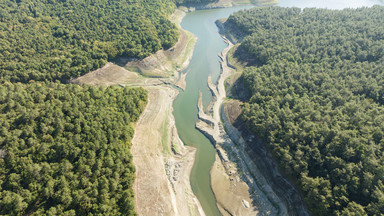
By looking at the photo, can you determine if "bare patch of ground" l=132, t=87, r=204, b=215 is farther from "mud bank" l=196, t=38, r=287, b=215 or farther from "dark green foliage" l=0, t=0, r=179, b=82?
"dark green foliage" l=0, t=0, r=179, b=82

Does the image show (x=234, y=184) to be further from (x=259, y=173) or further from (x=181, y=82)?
(x=181, y=82)

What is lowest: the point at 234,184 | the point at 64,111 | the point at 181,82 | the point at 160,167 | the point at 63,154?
the point at 63,154

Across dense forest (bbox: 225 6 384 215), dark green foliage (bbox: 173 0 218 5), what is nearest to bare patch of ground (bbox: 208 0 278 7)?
dark green foliage (bbox: 173 0 218 5)

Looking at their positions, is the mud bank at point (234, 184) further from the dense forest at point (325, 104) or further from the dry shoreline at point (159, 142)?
the dense forest at point (325, 104)

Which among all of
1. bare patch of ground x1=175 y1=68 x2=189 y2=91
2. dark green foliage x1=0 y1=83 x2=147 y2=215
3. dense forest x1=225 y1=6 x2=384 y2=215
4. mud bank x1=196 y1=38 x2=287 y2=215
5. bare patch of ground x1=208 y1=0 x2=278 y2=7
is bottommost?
dark green foliage x1=0 y1=83 x2=147 y2=215

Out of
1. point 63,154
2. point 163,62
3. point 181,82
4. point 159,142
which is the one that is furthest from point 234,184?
point 163,62
